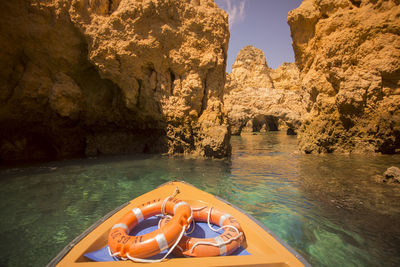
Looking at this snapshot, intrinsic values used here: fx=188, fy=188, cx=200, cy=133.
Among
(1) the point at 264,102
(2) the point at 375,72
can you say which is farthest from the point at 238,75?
(2) the point at 375,72

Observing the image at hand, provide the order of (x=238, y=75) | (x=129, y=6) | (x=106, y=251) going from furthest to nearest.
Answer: (x=238, y=75)
(x=129, y=6)
(x=106, y=251)

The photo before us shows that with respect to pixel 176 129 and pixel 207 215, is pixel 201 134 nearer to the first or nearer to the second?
pixel 176 129

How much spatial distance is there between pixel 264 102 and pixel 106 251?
118 feet

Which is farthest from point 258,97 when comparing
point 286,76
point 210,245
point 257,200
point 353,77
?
point 210,245

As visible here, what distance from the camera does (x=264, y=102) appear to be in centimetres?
3503

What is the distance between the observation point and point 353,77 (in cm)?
878

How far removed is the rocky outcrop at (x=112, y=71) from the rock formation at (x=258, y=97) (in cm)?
2031

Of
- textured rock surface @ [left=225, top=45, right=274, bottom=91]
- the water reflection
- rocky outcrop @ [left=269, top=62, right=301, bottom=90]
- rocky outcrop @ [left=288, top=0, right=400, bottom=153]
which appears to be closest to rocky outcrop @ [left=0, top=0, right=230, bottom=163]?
the water reflection

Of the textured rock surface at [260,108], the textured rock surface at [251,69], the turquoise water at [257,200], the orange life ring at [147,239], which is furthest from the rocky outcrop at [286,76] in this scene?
the orange life ring at [147,239]

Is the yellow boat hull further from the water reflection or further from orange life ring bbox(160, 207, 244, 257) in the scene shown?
the water reflection

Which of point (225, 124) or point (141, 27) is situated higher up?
point (141, 27)

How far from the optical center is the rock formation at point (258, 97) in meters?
33.0

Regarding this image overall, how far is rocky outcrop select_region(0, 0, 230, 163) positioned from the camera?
9016mm

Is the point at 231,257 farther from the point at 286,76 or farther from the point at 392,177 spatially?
the point at 286,76
